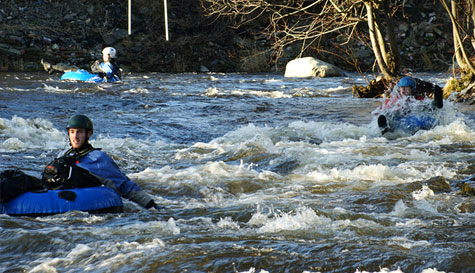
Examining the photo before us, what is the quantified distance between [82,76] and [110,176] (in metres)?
13.1

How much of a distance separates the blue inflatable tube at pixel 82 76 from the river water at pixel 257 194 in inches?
188

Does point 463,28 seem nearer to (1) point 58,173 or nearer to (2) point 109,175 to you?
(2) point 109,175

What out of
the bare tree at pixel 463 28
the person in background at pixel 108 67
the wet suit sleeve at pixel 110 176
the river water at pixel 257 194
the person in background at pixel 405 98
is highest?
the bare tree at pixel 463 28

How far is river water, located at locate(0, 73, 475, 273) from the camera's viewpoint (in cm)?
388

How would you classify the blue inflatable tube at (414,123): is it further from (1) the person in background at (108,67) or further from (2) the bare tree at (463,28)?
(1) the person in background at (108,67)

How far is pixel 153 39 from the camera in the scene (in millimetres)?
28594

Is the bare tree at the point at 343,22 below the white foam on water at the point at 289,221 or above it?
above

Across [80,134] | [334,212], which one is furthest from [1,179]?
[334,212]

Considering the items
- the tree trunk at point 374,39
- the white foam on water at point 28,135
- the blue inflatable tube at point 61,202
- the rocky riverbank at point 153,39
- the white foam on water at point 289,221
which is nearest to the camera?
the white foam on water at point 289,221

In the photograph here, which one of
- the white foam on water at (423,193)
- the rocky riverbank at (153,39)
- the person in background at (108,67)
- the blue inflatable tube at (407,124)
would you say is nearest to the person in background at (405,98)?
the blue inflatable tube at (407,124)

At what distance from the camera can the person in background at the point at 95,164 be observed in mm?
5312

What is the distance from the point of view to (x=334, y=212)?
492cm

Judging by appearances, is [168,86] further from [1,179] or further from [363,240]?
[363,240]

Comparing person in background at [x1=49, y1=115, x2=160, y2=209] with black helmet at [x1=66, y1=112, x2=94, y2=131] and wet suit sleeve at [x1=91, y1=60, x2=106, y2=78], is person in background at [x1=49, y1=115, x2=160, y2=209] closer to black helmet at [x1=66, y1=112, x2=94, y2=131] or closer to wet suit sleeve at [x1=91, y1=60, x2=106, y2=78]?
black helmet at [x1=66, y1=112, x2=94, y2=131]
